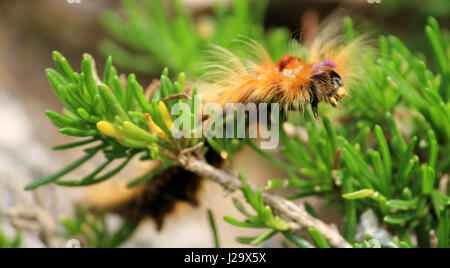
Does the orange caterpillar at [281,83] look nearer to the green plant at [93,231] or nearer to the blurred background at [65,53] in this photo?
the green plant at [93,231]

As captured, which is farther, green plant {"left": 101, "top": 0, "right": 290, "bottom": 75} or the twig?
green plant {"left": 101, "top": 0, "right": 290, "bottom": 75}

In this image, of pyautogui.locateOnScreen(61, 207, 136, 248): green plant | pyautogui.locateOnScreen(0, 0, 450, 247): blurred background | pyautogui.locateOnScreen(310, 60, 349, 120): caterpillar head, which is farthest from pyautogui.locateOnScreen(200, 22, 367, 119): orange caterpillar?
pyautogui.locateOnScreen(0, 0, 450, 247): blurred background

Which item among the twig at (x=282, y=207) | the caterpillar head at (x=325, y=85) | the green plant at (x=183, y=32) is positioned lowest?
the twig at (x=282, y=207)

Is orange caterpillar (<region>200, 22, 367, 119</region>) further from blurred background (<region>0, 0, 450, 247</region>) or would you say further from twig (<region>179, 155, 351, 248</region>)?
blurred background (<region>0, 0, 450, 247</region>)

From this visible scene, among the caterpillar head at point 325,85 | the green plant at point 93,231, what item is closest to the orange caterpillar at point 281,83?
the caterpillar head at point 325,85
